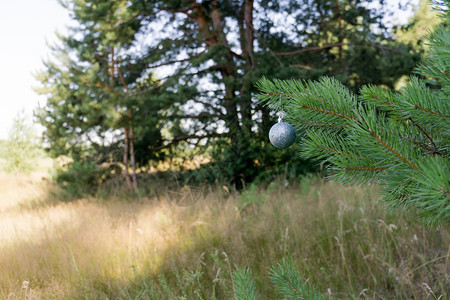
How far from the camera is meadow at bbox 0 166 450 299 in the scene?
242cm

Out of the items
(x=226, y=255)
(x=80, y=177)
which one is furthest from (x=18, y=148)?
(x=226, y=255)

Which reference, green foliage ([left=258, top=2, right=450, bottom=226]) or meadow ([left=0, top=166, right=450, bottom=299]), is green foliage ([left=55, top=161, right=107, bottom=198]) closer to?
meadow ([left=0, top=166, right=450, bottom=299])

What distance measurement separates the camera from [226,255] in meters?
2.11

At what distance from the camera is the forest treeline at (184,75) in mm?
6316

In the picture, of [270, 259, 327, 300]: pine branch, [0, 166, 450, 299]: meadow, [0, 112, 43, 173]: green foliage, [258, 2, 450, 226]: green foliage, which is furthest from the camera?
[0, 112, 43, 173]: green foliage

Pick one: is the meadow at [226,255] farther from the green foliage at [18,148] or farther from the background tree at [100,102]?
the green foliage at [18,148]

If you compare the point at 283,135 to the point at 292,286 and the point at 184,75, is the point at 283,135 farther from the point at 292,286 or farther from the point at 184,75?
the point at 184,75

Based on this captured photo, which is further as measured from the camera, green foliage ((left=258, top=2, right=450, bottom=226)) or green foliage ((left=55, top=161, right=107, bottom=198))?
green foliage ((left=55, top=161, right=107, bottom=198))

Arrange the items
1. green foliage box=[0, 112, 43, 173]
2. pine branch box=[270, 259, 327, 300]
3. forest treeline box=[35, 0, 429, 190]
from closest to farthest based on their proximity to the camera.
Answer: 1. pine branch box=[270, 259, 327, 300]
2. forest treeline box=[35, 0, 429, 190]
3. green foliage box=[0, 112, 43, 173]

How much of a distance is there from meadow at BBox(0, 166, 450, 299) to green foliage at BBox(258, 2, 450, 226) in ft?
4.66

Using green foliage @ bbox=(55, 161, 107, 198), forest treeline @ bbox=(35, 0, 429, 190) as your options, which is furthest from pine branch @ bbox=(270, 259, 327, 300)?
green foliage @ bbox=(55, 161, 107, 198)

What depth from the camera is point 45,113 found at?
25.6ft

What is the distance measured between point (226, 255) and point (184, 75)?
15.2ft

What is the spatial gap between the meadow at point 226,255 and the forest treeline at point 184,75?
2.70 metres
